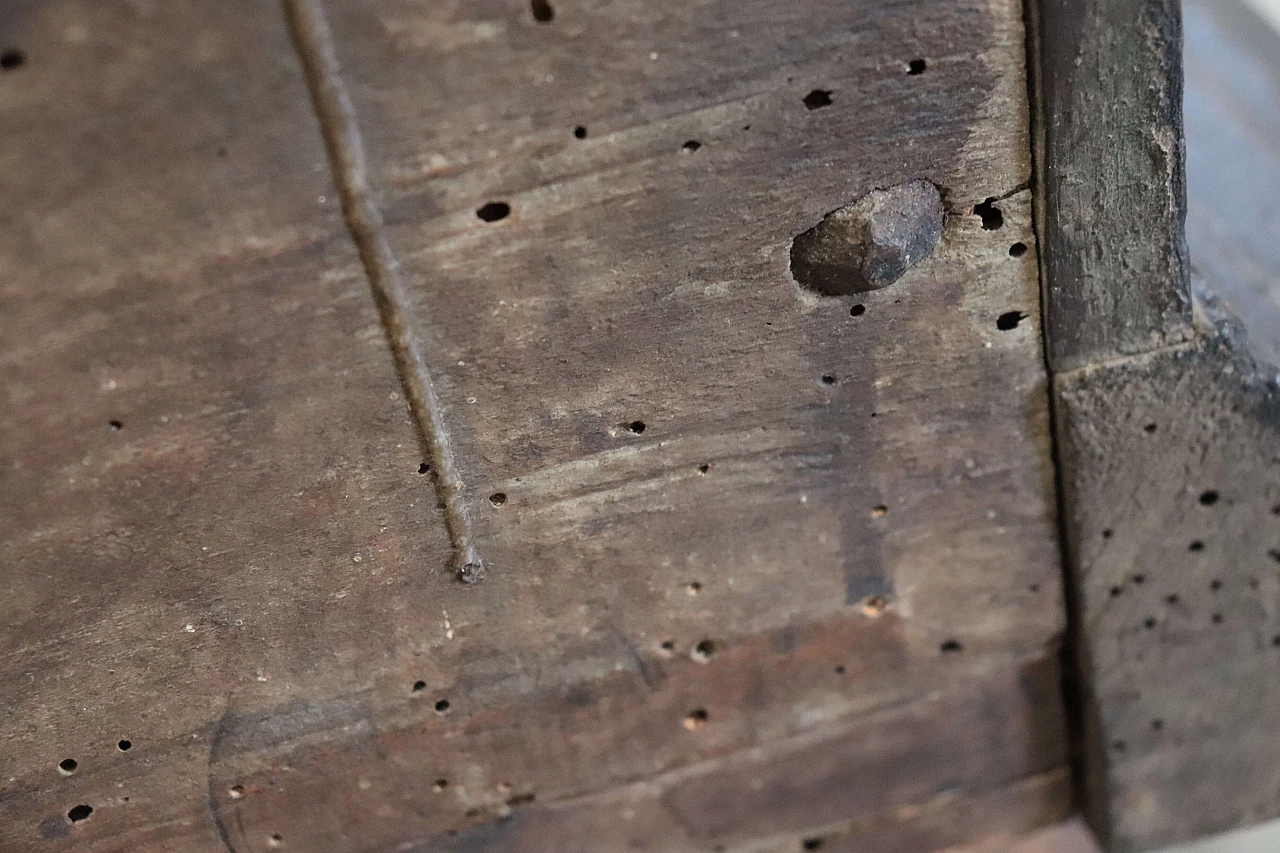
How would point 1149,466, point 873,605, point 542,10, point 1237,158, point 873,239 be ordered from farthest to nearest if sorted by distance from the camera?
point 1237,158, point 873,605, point 1149,466, point 873,239, point 542,10

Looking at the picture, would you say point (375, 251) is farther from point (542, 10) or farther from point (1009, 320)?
point (1009, 320)

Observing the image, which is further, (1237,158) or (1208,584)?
(1237,158)

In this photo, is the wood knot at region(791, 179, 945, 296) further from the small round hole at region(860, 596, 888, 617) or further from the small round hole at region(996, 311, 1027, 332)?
the small round hole at region(860, 596, 888, 617)

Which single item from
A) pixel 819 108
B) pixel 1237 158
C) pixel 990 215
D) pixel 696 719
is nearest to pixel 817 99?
pixel 819 108

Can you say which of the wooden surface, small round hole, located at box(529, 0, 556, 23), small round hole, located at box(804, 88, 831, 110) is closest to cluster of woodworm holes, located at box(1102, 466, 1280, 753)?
the wooden surface

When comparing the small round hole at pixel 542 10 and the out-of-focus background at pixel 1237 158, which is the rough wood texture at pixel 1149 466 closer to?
the out-of-focus background at pixel 1237 158

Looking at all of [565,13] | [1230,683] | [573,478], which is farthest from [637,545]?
[1230,683]
